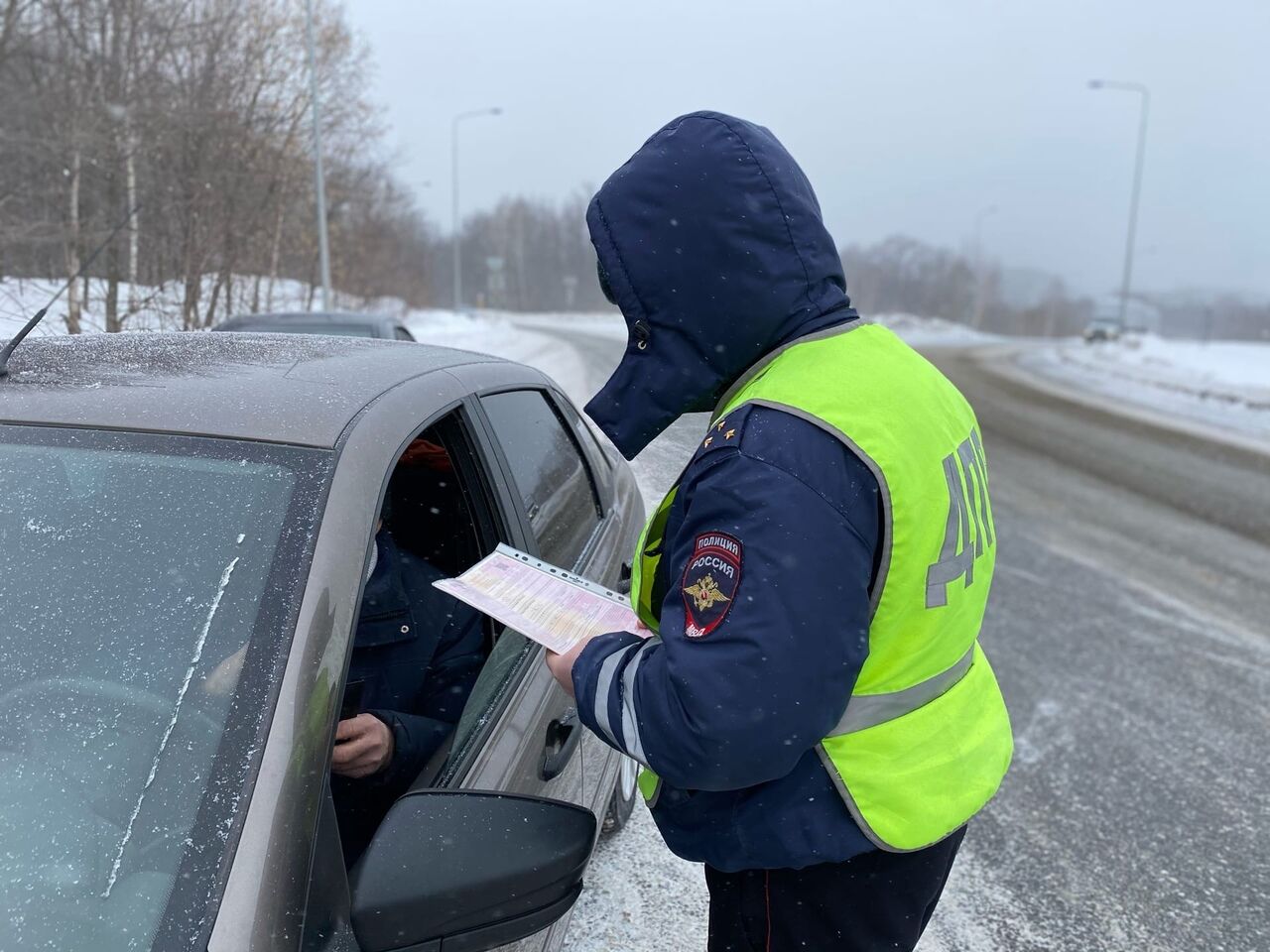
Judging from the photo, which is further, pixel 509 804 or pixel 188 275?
pixel 188 275

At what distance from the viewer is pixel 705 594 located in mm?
1141

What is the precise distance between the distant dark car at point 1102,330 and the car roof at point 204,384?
50752 millimetres

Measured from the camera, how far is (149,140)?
1109cm

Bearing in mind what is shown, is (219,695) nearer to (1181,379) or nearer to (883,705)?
(883,705)

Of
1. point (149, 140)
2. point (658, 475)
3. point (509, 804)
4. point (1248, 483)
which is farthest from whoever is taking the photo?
point (149, 140)

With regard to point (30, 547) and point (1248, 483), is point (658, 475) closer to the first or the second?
point (30, 547)

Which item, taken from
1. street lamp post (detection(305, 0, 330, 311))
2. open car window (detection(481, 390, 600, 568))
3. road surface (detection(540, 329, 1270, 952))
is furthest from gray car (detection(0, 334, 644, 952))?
street lamp post (detection(305, 0, 330, 311))

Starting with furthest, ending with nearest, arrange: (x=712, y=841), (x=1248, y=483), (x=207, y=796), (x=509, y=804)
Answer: (x=1248, y=483)
(x=712, y=841)
(x=509, y=804)
(x=207, y=796)

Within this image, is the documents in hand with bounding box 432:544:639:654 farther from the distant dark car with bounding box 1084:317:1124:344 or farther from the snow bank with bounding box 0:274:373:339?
the distant dark car with bounding box 1084:317:1124:344

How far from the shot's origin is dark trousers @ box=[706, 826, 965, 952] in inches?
53.9

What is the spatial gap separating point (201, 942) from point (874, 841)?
2.87ft

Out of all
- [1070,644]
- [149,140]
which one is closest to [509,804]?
[1070,644]

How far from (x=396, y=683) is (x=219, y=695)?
861mm

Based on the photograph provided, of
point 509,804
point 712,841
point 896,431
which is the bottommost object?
point 712,841
